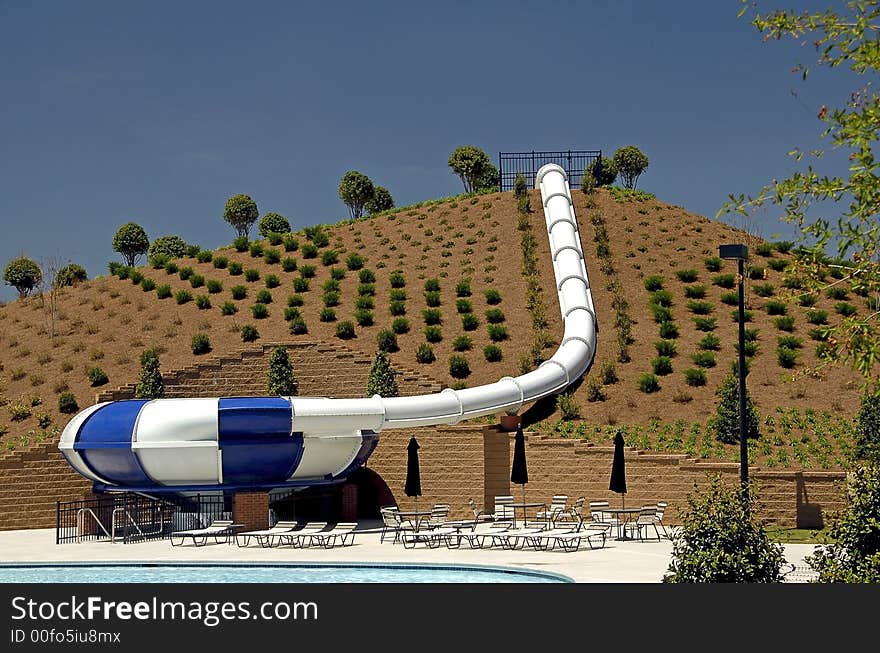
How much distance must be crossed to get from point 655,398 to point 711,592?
3173 cm

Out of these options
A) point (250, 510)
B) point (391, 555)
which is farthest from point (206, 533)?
point (391, 555)

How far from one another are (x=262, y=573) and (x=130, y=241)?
5299 centimetres

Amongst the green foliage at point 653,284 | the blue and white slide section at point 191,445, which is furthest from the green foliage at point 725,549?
the green foliage at point 653,284

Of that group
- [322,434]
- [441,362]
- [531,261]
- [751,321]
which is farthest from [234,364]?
[751,321]

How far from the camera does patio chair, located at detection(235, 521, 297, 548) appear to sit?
26.5 metres

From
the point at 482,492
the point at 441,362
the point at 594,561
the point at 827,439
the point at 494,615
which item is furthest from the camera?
the point at 441,362

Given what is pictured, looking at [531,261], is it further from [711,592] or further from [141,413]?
[711,592]

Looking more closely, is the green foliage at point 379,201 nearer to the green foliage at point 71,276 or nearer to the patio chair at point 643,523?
the green foliage at point 71,276

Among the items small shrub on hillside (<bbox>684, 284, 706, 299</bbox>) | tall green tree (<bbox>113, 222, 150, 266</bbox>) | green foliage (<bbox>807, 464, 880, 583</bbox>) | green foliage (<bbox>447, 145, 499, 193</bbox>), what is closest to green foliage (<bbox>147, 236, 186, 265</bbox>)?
tall green tree (<bbox>113, 222, 150, 266</bbox>)

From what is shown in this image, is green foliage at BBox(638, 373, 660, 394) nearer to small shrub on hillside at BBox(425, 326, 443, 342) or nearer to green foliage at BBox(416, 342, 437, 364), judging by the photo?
green foliage at BBox(416, 342, 437, 364)

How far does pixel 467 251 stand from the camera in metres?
60.2

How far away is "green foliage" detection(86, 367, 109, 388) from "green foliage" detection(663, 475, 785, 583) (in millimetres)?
35751

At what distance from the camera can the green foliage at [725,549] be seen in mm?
13797

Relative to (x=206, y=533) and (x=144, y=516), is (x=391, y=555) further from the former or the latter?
(x=144, y=516)
